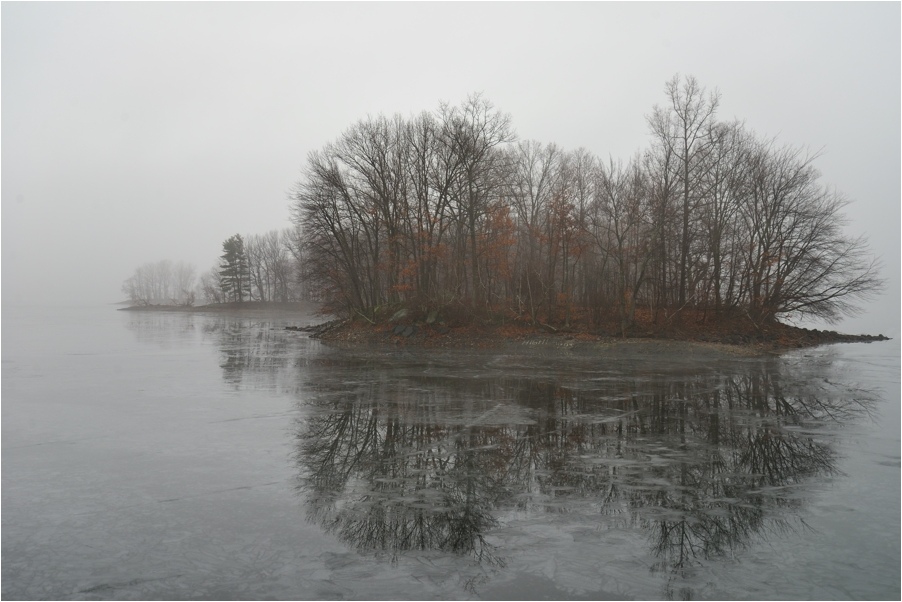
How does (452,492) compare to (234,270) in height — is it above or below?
below

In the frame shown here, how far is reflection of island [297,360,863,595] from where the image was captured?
6.48m

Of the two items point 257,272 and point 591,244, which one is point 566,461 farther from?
point 257,272

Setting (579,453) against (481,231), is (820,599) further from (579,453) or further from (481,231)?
(481,231)

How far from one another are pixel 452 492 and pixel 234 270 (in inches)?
3736

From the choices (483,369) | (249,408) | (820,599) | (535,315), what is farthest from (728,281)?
(820,599)

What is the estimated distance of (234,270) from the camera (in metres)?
94.6

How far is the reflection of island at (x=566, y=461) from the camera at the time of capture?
6.48m

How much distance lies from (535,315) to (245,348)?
17.3 meters

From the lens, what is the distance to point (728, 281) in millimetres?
37062

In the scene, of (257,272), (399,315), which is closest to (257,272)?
(257,272)

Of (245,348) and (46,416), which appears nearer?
(46,416)

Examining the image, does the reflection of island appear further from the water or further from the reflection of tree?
the reflection of tree

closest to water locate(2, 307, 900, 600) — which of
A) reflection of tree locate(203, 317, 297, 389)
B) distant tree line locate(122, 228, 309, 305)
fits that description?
reflection of tree locate(203, 317, 297, 389)

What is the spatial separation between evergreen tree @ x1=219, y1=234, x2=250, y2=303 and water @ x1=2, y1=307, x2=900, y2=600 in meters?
82.5
